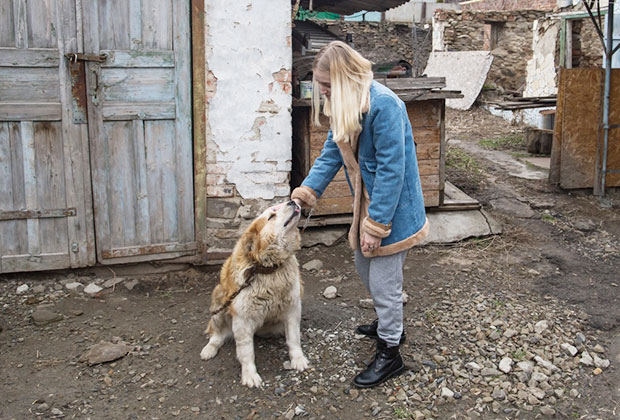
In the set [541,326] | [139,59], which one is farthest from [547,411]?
[139,59]

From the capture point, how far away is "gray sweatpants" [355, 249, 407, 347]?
3.50 metres

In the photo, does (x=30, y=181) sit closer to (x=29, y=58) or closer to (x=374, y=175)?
(x=29, y=58)

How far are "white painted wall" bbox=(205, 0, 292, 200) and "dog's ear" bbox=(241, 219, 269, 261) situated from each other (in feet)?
6.12

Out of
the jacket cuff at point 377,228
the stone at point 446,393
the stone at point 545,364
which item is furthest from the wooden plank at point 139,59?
the stone at point 545,364

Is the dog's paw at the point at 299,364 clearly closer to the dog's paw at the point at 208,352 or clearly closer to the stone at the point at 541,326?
the dog's paw at the point at 208,352

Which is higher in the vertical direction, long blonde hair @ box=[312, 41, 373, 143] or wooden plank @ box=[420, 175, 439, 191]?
long blonde hair @ box=[312, 41, 373, 143]

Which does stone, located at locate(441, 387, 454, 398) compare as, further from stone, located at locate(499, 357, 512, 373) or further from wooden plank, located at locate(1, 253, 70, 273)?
wooden plank, located at locate(1, 253, 70, 273)

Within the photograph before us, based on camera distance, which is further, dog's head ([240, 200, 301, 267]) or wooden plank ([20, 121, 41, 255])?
wooden plank ([20, 121, 41, 255])

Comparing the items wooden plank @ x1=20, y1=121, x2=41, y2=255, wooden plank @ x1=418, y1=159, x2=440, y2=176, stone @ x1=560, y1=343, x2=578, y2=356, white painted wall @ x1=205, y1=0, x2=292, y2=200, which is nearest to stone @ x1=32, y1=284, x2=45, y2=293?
wooden plank @ x1=20, y1=121, x2=41, y2=255

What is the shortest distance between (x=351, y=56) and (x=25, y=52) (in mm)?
3006

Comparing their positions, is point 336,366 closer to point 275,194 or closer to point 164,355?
point 164,355

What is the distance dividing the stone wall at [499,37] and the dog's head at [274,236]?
583 inches

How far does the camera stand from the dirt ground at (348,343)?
3.50m

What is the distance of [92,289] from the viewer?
17.1 ft
